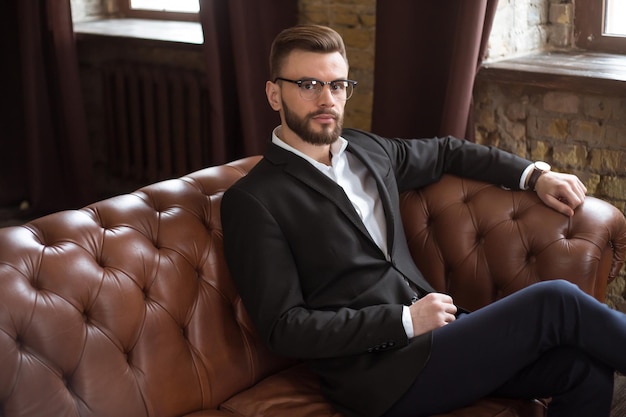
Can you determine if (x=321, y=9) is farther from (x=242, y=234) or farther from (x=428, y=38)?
(x=242, y=234)

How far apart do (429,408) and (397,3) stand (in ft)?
5.54

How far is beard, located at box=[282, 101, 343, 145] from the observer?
2.27 metres

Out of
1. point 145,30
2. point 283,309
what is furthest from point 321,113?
point 145,30

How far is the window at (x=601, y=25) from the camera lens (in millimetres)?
3297

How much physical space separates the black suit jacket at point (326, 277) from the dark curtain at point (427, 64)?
0.71m

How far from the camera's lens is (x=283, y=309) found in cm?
205

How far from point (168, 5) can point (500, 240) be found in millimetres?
3067

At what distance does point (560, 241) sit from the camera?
2.34 meters

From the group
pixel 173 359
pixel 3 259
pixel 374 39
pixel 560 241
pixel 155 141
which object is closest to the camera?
pixel 3 259

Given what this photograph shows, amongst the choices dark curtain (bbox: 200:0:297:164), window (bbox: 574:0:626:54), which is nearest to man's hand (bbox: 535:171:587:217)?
window (bbox: 574:0:626:54)

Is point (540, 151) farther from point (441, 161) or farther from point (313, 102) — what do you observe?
point (313, 102)

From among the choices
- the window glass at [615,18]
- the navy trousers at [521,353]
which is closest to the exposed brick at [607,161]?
the window glass at [615,18]

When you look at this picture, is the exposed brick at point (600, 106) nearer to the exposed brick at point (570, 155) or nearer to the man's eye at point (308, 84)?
the exposed brick at point (570, 155)

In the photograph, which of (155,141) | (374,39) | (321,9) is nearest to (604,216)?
(374,39)
